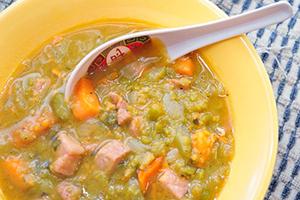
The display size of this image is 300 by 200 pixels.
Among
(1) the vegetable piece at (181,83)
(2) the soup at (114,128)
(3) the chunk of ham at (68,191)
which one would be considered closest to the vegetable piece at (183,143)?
(2) the soup at (114,128)

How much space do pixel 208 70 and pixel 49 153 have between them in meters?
0.81

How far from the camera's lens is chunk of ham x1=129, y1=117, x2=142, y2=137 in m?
2.53

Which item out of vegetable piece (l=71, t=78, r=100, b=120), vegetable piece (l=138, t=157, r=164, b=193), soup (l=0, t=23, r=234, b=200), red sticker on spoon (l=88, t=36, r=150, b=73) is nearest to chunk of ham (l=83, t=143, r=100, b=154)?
soup (l=0, t=23, r=234, b=200)

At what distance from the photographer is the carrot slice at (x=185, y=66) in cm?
267

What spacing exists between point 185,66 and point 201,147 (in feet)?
1.28

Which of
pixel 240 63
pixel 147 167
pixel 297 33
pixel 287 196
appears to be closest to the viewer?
pixel 147 167

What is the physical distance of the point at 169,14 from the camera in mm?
2691

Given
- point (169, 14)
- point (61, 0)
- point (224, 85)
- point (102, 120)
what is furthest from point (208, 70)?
point (61, 0)

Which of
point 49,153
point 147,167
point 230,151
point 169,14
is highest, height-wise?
point 169,14

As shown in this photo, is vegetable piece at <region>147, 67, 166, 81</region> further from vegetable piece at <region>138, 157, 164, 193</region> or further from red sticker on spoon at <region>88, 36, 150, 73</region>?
vegetable piece at <region>138, 157, 164, 193</region>

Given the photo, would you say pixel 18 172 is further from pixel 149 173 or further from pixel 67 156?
pixel 149 173

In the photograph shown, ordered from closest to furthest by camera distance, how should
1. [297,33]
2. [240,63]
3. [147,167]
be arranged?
1. [147,167]
2. [240,63]
3. [297,33]

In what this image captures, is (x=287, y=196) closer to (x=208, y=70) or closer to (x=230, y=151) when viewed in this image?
(x=230, y=151)

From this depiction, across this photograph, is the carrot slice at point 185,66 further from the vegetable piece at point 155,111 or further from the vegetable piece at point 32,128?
the vegetable piece at point 32,128
